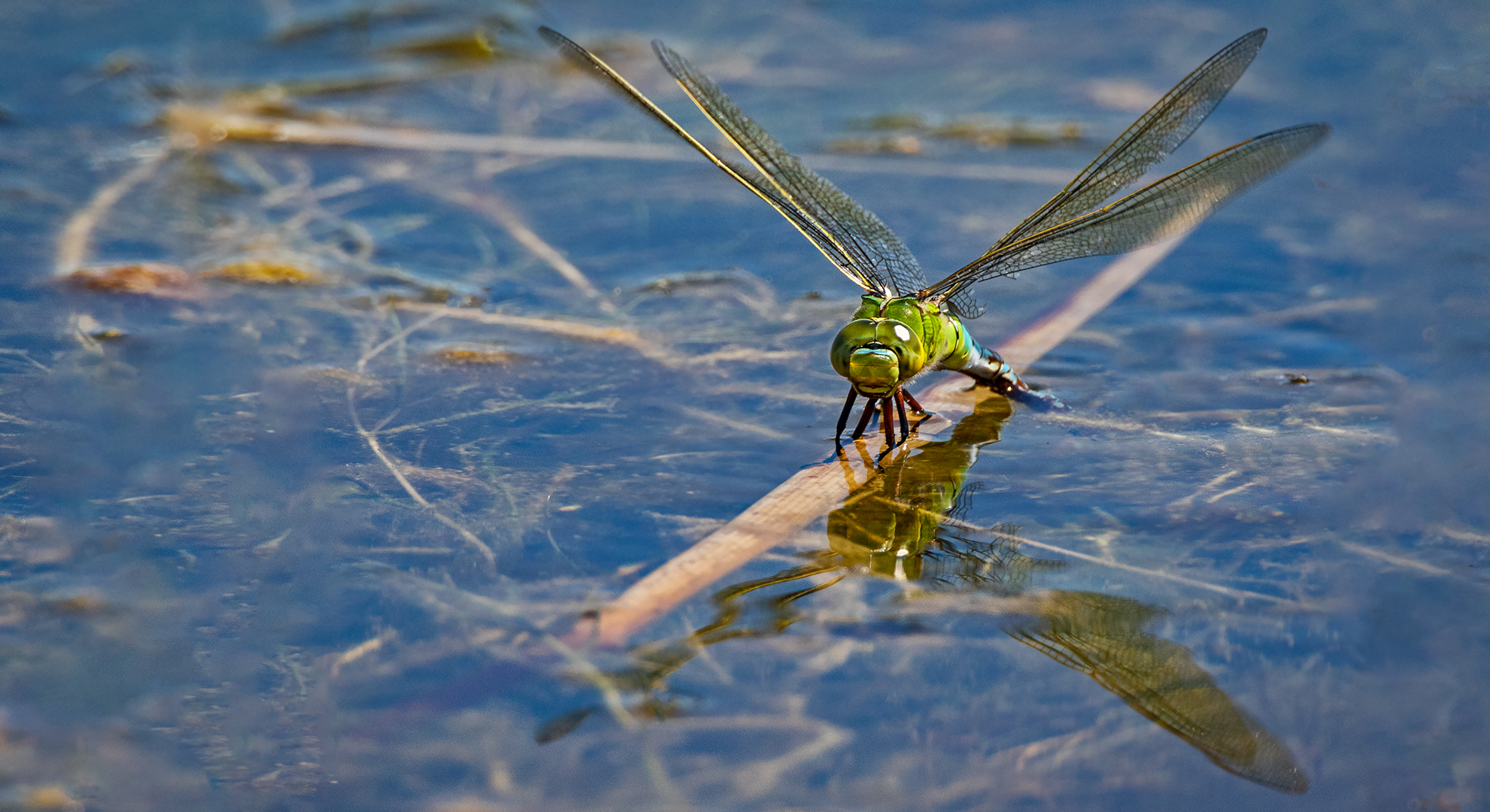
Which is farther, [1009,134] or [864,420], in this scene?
[1009,134]

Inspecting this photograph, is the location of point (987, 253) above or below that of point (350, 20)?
below

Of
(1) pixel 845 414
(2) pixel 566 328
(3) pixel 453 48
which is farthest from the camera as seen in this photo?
(3) pixel 453 48

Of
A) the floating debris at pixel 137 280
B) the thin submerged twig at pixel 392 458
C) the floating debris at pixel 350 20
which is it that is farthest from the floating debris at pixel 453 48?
the thin submerged twig at pixel 392 458

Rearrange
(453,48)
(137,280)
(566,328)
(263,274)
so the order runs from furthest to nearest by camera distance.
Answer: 1. (453,48)
2. (263,274)
3. (137,280)
4. (566,328)

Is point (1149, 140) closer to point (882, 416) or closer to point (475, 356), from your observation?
point (882, 416)

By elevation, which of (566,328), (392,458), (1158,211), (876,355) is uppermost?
(1158,211)

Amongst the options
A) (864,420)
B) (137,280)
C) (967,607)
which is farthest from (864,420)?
(137,280)

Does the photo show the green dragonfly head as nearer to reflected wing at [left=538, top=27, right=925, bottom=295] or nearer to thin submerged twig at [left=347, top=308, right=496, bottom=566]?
reflected wing at [left=538, top=27, right=925, bottom=295]

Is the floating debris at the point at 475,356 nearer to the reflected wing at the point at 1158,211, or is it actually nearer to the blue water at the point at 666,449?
the blue water at the point at 666,449
